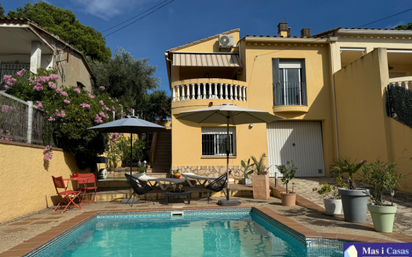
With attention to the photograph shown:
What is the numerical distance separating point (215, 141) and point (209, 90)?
2.61 meters

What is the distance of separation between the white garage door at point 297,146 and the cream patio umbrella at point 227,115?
5.25m

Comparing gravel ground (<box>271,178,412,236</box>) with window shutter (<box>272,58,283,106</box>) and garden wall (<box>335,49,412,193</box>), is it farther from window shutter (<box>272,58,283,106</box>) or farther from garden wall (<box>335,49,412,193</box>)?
window shutter (<box>272,58,283,106</box>)

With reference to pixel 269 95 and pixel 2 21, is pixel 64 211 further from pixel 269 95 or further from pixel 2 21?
pixel 269 95

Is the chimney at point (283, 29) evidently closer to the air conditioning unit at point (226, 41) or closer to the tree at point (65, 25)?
the air conditioning unit at point (226, 41)

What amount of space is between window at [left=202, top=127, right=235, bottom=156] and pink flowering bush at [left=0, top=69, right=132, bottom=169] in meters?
4.90

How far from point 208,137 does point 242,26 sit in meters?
7.62

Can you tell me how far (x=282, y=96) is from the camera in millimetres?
13711

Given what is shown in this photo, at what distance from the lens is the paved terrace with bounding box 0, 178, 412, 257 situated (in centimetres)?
458

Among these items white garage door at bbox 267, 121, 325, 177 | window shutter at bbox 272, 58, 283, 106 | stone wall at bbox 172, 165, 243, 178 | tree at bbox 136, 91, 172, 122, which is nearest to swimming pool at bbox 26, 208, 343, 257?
stone wall at bbox 172, 165, 243, 178

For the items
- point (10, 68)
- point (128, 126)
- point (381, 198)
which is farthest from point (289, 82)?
point (10, 68)

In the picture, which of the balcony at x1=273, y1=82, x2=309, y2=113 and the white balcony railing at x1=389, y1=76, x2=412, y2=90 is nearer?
the white balcony railing at x1=389, y1=76, x2=412, y2=90

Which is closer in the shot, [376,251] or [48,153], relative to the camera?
[376,251]

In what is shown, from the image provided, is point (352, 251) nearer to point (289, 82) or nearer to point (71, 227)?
point (71, 227)

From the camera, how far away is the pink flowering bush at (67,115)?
8781 millimetres
